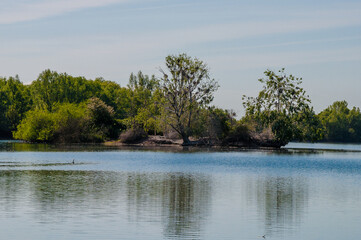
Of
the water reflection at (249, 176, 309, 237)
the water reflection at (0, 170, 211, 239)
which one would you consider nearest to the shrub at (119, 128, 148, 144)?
the water reflection at (0, 170, 211, 239)

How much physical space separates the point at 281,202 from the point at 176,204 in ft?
18.6

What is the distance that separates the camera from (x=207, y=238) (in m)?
19.4

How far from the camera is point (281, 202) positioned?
94.9 feet

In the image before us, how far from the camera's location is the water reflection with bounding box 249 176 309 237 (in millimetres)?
22406

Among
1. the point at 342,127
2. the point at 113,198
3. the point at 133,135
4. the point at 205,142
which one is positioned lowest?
the point at 113,198

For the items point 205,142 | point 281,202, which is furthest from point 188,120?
point 281,202

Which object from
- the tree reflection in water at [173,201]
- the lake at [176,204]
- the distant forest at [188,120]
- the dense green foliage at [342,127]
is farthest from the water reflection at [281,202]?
the dense green foliage at [342,127]

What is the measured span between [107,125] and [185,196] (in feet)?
257

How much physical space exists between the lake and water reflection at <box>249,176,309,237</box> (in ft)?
0.14

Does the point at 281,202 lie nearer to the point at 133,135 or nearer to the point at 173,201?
the point at 173,201

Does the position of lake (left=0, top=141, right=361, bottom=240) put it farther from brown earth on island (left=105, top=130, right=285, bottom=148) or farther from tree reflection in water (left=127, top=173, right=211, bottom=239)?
brown earth on island (left=105, top=130, right=285, bottom=148)

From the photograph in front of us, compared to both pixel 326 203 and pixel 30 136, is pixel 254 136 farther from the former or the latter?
pixel 326 203

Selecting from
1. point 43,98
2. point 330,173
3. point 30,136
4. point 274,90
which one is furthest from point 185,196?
point 43,98

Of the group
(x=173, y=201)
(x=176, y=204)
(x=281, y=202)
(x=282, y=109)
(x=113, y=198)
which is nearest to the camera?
(x=176, y=204)
